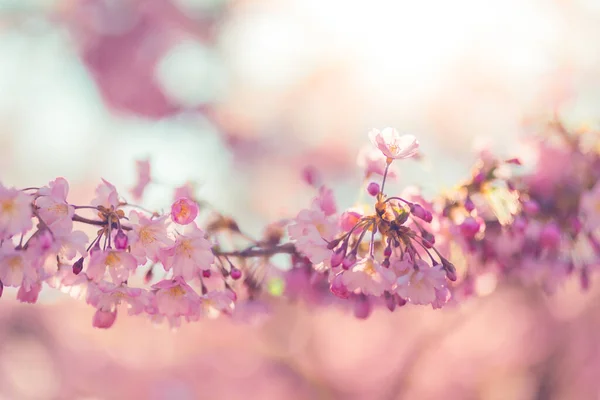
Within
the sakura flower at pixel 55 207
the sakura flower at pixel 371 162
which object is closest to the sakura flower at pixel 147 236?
the sakura flower at pixel 55 207

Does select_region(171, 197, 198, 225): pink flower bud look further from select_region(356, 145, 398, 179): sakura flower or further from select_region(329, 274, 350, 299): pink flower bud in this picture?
select_region(356, 145, 398, 179): sakura flower

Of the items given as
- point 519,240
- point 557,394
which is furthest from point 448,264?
point 557,394

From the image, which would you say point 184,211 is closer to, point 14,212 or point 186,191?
point 14,212

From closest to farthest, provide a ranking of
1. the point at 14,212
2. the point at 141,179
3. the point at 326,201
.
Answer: the point at 14,212 < the point at 326,201 < the point at 141,179

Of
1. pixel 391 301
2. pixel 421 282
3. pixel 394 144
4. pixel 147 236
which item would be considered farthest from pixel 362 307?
pixel 147 236

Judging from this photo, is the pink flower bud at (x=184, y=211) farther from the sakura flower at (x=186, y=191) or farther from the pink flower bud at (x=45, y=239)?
the sakura flower at (x=186, y=191)
